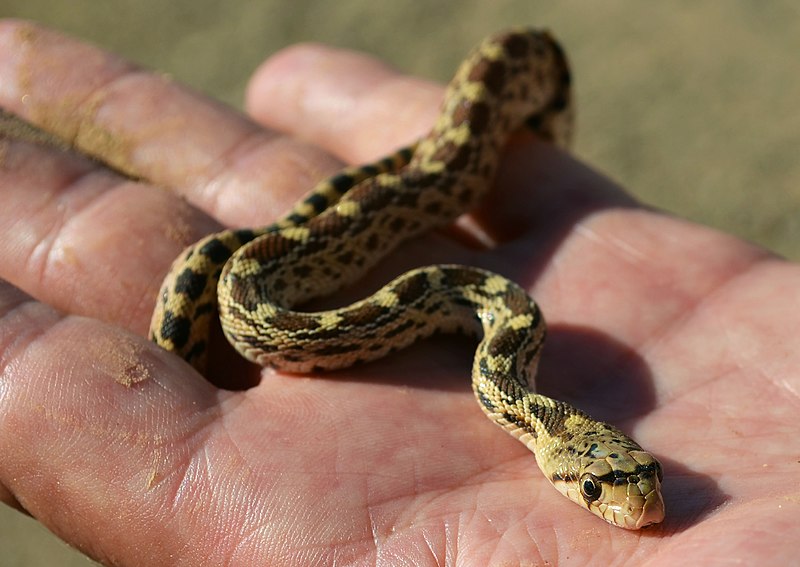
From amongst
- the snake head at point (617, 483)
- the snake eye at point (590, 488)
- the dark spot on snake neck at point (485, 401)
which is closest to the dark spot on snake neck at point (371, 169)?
the dark spot on snake neck at point (485, 401)

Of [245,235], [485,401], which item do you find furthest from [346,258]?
[485,401]

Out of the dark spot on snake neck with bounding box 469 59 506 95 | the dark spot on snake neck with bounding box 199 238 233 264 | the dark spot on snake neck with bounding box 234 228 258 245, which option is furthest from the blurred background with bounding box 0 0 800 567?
the dark spot on snake neck with bounding box 199 238 233 264

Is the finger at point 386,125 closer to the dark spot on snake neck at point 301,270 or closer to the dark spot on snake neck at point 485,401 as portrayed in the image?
the dark spot on snake neck at point 301,270

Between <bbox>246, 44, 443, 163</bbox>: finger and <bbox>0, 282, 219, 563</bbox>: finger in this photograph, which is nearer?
<bbox>0, 282, 219, 563</bbox>: finger

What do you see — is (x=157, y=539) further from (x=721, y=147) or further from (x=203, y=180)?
(x=721, y=147)

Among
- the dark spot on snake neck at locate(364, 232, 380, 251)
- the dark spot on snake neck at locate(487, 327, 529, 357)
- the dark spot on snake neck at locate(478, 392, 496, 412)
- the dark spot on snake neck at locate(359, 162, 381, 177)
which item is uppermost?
the dark spot on snake neck at locate(359, 162, 381, 177)

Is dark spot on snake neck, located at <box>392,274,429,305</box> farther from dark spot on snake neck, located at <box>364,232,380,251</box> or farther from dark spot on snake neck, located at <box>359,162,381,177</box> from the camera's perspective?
dark spot on snake neck, located at <box>359,162,381,177</box>

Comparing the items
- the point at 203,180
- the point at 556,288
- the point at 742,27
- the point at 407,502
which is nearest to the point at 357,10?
the point at 742,27
